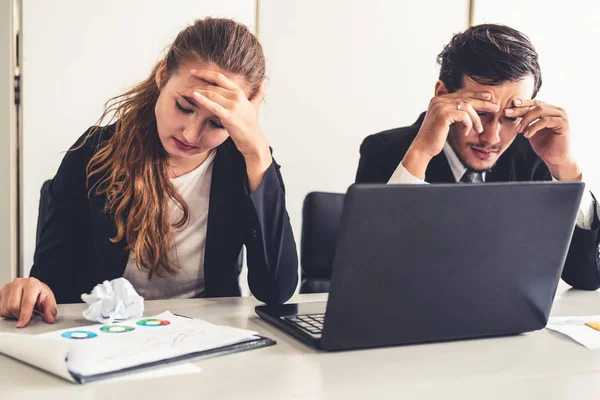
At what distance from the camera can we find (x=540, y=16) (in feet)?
9.82

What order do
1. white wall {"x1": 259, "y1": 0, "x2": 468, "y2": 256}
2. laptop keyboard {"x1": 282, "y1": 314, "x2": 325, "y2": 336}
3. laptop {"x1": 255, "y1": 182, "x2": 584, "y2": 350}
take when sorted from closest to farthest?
laptop {"x1": 255, "y1": 182, "x2": 584, "y2": 350} < laptop keyboard {"x1": 282, "y1": 314, "x2": 325, "y2": 336} < white wall {"x1": 259, "y1": 0, "x2": 468, "y2": 256}

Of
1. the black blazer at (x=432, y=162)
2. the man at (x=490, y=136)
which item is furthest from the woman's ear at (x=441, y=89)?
the black blazer at (x=432, y=162)

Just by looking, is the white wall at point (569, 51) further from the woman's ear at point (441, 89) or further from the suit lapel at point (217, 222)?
the suit lapel at point (217, 222)

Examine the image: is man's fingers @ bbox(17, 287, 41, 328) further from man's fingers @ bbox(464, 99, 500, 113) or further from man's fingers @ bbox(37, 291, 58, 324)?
man's fingers @ bbox(464, 99, 500, 113)

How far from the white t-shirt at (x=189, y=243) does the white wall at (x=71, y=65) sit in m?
1.06

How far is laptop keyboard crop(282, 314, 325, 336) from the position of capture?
1.02 metres

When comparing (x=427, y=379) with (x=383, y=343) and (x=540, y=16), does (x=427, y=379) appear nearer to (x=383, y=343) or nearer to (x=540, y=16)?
(x=383, y=343)

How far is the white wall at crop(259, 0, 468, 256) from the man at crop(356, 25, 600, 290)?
0.93m

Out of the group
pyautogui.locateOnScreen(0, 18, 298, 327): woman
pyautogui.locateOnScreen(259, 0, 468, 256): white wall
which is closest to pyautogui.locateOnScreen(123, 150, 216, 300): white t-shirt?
pyautogui.locateOnScreen(0, 18, 298, 327): woman

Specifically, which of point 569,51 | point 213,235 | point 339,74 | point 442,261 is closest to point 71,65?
point 339,74

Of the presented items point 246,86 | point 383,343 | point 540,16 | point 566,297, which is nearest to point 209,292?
point 246,86

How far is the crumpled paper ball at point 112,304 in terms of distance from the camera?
105 centimetres

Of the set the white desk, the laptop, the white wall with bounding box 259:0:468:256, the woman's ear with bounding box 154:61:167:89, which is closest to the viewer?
the white desk

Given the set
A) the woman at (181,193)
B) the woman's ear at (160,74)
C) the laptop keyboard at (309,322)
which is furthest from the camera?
the woman's ear at (160,74)
